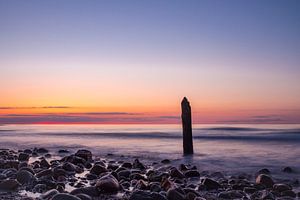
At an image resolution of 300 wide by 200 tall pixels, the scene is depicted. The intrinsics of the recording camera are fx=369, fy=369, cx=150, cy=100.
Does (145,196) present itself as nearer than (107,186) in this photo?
Yes

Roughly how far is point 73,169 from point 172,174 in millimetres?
3191

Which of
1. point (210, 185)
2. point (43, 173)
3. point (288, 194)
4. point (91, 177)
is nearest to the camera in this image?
point (288, 194)

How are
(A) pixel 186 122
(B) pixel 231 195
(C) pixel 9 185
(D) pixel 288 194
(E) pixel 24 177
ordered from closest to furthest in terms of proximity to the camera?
(B) pixel 231 195
(D) pixel 288 194
(C) pixel 9 185
(E) pixel 24 177
(A) pixel 186 122

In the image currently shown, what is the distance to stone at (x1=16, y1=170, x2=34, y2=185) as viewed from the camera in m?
8.73

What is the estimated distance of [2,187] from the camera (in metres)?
7.89

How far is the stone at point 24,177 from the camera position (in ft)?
28.6


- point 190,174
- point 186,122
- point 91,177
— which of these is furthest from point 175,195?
point 186,122

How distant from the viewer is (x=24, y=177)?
8852 mm

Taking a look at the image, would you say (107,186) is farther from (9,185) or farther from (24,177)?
(24,177)

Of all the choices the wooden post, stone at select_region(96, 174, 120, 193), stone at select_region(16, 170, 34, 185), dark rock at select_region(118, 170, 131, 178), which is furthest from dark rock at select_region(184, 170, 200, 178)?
the wooden post

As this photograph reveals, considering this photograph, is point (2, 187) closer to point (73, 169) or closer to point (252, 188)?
point (73, 169)

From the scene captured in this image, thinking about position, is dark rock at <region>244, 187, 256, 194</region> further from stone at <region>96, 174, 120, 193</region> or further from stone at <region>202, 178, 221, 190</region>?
stone at <region>96, 174, 120, 193</region>

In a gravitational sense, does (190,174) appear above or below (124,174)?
below

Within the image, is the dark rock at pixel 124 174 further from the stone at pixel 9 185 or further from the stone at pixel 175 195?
the stone at pixel 175 195
